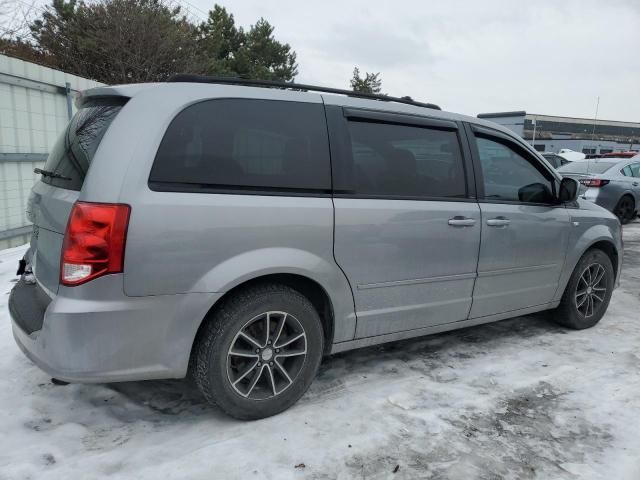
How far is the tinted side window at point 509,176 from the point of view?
3.61 m

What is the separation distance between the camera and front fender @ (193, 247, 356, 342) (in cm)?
244

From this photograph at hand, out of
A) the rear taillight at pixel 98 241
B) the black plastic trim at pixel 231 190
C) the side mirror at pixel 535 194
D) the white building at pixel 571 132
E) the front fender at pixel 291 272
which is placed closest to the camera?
the rear taillight at pixel 98 241

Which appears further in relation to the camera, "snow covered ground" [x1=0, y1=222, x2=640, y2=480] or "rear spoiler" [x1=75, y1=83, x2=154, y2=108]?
"rear spoiler" [x1=75, y1=83, x2=154, y2=108]

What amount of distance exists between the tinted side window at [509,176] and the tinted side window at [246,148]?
1386 mm

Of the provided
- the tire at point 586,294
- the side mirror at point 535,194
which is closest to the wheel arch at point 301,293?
the side mirror at point 535,194

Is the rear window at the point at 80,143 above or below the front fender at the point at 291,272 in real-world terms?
above

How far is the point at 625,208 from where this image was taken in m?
11.1

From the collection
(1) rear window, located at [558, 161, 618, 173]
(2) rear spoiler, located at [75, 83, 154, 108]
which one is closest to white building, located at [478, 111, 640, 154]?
(1) rear window, located at [558, 161, 618, 173]

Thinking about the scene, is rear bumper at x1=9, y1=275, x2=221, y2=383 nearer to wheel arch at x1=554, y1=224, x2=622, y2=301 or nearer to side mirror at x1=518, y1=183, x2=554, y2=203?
side mirror at x1=518, y1=183, x2=554, y2=203

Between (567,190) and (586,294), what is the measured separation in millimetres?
1028

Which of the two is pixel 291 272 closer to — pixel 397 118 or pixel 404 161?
pixel 404 161

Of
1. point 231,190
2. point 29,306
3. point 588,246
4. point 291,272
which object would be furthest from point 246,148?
point 588,246

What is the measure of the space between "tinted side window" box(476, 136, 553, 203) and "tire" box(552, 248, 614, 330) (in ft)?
2.54

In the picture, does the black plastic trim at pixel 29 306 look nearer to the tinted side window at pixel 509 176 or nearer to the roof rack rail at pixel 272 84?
the roof rack rail at pixel 272 84
